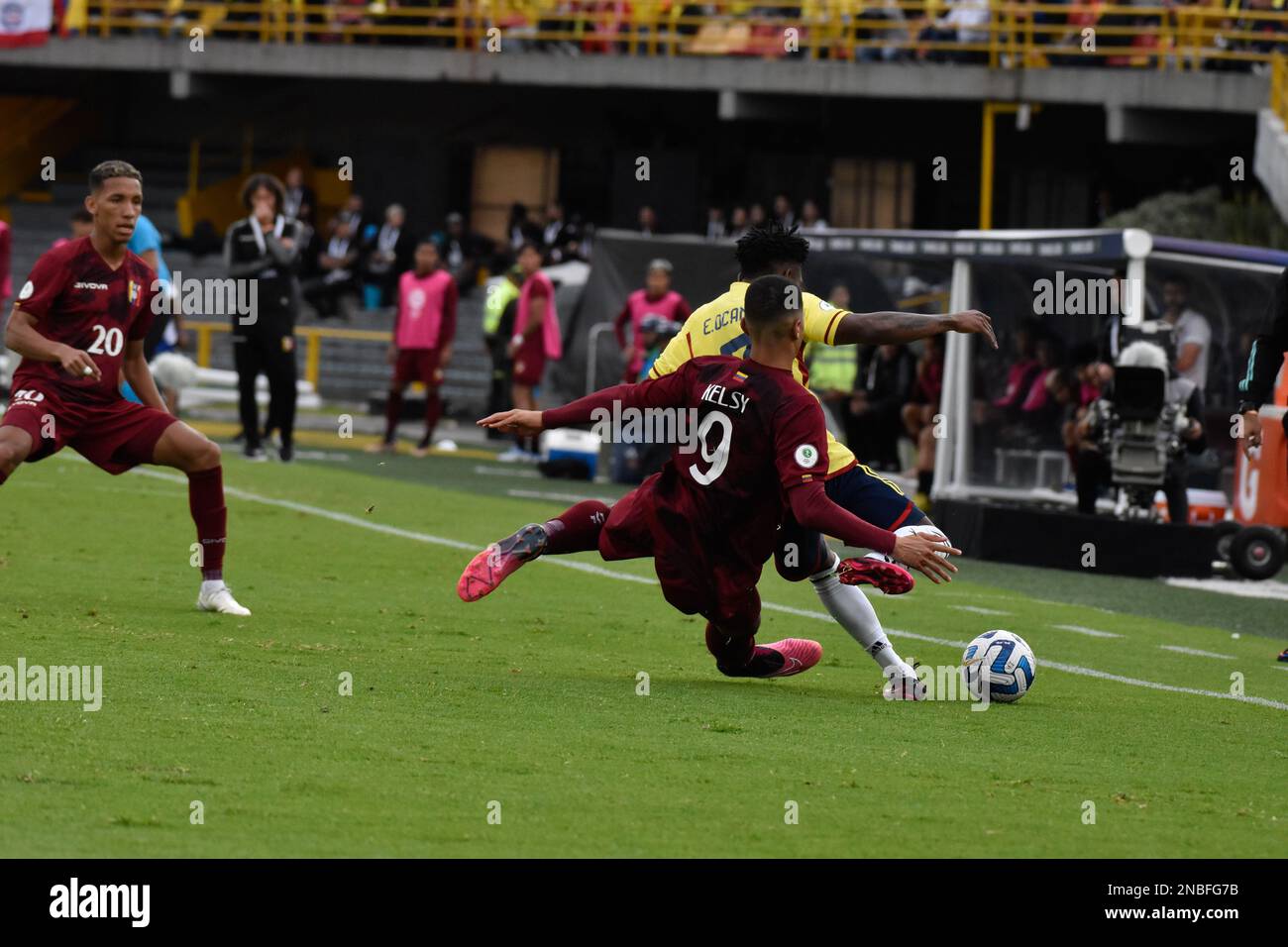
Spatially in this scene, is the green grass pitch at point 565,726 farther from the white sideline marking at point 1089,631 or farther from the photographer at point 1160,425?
the photographer at point 1160,425

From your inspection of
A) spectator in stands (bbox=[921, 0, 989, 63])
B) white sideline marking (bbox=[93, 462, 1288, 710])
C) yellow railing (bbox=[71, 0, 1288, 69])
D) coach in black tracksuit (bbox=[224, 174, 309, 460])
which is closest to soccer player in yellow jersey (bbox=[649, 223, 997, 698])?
white sideline marking (bbox=[93, 462, 1288, 710])

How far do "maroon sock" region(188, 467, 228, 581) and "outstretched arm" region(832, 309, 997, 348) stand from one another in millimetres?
3210

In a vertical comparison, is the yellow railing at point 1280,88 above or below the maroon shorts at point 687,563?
above

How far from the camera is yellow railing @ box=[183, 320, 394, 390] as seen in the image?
29984mm

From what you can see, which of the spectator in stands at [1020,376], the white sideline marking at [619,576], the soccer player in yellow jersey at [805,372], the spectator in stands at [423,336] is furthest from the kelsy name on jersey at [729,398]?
the spectator in stands at [423,336]

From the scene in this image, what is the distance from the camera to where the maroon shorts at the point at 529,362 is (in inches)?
903

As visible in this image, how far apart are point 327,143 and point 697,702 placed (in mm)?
32671

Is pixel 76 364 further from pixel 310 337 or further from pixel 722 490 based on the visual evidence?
pixel 310 337

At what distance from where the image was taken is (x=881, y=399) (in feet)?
70.2

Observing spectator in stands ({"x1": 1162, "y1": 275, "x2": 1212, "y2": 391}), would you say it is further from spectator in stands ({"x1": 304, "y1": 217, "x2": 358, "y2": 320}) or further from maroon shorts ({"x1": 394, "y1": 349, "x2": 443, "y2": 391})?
spectator in stands ({"x1": 304, "y1": 217, "x2": 358, "y2": 320})

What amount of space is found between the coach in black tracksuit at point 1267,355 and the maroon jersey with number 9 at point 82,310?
17.0 ft

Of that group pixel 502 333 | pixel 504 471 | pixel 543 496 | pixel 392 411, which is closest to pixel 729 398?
pixel 543 496
